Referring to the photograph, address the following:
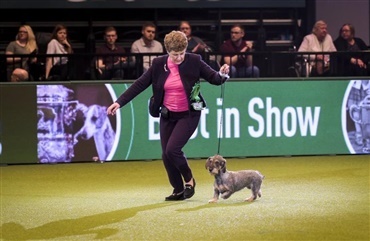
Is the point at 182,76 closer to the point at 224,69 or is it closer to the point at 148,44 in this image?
the point at 224,69

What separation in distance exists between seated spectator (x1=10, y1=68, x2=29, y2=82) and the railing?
12cm

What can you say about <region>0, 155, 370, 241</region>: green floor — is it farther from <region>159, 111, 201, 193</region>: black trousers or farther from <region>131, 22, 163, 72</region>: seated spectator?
<region>131, 22, 163, 72</region>: seated spectator

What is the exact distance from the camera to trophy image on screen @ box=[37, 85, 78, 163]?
14711 millimetres

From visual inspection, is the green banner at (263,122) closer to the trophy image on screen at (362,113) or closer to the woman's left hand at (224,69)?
the trophy image on screen at (362,113)

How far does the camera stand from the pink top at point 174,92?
34.7 ft

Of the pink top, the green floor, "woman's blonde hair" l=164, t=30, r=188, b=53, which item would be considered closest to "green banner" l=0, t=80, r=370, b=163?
the green floor

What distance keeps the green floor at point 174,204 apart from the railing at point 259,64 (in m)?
1.48

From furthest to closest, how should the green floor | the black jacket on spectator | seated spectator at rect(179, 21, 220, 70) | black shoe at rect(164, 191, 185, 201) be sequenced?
the black jacket on spectator
seated spectator at rect(179, 21, 220, 70)
black shoe at rect(164, 191, 185, 201)
the green floor

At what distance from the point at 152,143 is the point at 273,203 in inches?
186

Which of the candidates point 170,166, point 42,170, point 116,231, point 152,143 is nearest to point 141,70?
point 152,143

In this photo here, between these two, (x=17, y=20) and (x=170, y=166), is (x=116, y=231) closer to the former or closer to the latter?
(x=170, y=166)

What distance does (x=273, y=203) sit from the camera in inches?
412

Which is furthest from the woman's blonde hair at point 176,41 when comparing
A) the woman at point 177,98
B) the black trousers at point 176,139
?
the black trousers at point 176,139

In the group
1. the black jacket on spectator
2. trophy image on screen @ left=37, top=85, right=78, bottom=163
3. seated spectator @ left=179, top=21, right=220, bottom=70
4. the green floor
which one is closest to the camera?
the green floor
